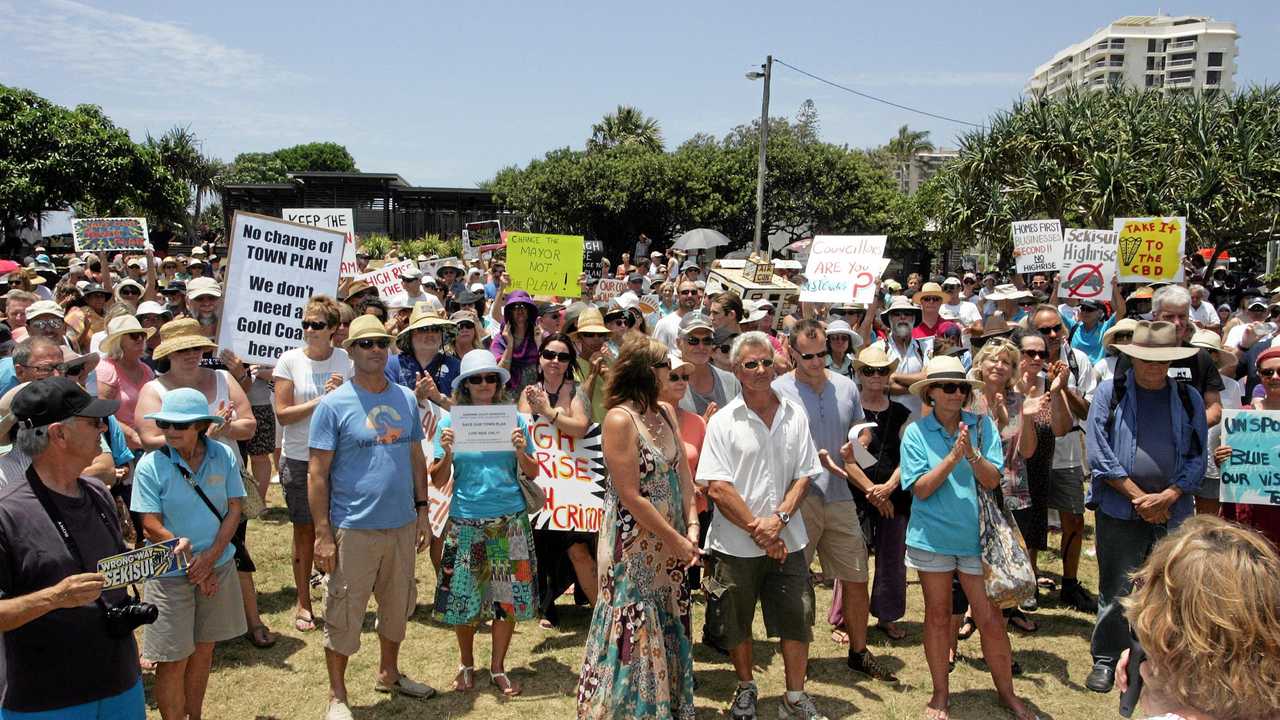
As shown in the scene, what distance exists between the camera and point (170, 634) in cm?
434

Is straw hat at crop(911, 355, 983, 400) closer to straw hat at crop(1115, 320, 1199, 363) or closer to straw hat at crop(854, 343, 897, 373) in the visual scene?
straw hat at crop(854, 343, 897, 373)

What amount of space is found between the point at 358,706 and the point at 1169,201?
28242 millimetres

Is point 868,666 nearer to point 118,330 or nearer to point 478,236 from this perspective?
point 118,330

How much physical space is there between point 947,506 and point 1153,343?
5.37 ft

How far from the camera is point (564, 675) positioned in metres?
5.72

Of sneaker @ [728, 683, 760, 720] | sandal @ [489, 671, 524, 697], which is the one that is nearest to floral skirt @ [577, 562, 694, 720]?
sneaker @ [728, 683, 760, 720]

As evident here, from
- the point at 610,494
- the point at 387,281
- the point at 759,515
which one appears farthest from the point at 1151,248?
the point at 387,281

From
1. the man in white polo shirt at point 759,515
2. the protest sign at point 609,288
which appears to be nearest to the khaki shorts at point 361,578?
the man in white polo shirt at point 759,515

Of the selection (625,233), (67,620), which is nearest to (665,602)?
(67,620)

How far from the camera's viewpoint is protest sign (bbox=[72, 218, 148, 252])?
13312 millimetres

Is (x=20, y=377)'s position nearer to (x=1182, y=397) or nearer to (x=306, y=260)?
(x=306, y=260)

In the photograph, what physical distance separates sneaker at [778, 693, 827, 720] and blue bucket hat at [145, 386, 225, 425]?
348cm

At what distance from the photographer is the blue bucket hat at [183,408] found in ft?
14.3

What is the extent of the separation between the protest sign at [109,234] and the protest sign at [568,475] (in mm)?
10222
